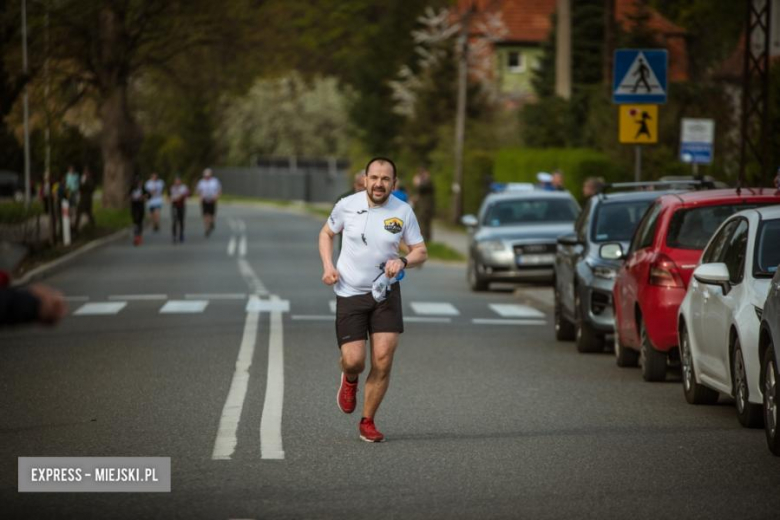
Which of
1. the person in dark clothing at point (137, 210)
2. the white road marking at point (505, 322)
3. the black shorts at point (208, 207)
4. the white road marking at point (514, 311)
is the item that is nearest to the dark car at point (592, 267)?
the white road marking at point (505, 322)

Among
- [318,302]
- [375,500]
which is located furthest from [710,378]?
[318,302]

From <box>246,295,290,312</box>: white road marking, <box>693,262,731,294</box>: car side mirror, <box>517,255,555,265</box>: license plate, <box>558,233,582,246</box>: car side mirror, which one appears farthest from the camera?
<box>517,255,555,265</box>: license plate

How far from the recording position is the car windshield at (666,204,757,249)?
15.0m

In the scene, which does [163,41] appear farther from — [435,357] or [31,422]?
[31,422]

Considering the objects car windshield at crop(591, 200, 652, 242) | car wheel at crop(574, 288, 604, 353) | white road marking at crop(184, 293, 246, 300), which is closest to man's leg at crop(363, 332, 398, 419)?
car wheel at crop(574, 288, 604, 353)

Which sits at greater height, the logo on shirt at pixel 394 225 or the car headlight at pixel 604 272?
the logo on shirt at pixel 394 225

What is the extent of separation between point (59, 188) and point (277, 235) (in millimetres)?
14261

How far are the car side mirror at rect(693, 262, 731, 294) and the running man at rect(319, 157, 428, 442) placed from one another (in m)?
1.96

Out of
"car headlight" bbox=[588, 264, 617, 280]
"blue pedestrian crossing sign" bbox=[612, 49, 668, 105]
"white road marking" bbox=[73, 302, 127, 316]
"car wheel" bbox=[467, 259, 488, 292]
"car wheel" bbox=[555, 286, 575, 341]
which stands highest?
"blue pedestrian crossing sign" bbox=[612, 49, 668, 105]

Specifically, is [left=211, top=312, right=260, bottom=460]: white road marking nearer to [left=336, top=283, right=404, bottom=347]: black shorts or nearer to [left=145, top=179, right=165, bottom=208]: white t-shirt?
[left=336, top=283, right=404, bottom=347]: black shorts

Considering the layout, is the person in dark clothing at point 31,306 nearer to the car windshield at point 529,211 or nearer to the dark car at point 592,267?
the dark car at point 592,267

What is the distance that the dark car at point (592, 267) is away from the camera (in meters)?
17.3

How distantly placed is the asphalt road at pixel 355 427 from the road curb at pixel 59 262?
28.7 feet

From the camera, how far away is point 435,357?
17.0 meters
